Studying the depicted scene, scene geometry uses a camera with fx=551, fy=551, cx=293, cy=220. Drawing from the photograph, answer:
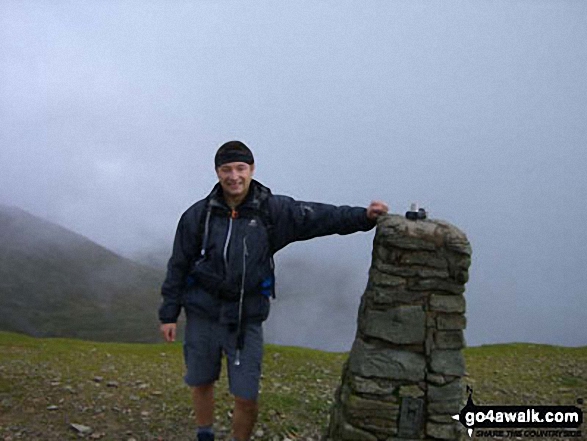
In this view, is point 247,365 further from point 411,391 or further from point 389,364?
point 411,391

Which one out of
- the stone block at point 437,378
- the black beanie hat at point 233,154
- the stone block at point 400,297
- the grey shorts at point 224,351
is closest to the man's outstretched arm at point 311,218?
the black beanie hat at point 233,154

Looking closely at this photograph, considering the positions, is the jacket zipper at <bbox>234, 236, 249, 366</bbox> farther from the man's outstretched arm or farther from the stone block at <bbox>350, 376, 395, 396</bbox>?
the stone block at <bbox>350, 376, 395, 396</bbox>

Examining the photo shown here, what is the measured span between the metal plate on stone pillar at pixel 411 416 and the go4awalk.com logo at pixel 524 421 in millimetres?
809

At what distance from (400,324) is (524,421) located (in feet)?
14.2

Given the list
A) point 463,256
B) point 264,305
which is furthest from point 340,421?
point 463,256

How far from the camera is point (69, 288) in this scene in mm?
144500

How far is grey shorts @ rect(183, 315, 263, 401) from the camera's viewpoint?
767 centimetres

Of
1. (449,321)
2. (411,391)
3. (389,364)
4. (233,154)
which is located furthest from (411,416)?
(233,154)

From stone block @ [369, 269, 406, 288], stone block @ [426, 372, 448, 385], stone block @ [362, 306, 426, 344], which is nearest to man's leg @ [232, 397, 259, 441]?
stone block @ [362, 306, 426, 344]

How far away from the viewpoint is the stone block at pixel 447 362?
8328mm

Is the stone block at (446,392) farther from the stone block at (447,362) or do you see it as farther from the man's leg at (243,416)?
the man's leg at (243,416)

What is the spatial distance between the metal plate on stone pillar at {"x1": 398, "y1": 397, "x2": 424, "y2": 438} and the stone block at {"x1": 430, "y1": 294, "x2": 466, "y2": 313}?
57.7 inches

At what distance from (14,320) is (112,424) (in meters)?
115

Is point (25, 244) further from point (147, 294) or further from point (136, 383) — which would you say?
point (136, 383)
